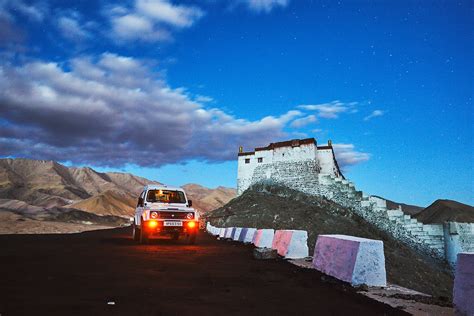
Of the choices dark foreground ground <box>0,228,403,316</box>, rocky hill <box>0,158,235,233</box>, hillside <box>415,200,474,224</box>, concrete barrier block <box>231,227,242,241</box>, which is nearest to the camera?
dark foreground ground <box>0,228,403,316</box>

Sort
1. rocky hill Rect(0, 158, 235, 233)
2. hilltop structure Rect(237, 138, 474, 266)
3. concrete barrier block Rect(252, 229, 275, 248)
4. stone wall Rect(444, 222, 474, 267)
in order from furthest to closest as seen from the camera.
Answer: rocky hill Rect(0, 158, 235, 233)
hilltop structure Rect(237, 138, 474, 266)
stone wall Rect(444, 222, 474, 267)
concrete barrier block Rect(252, 229, 275, 248)

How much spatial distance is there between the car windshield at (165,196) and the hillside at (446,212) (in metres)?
82.8

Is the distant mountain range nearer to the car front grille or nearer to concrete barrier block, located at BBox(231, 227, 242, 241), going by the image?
concrete barrier block, located at BBox(231, 227, 242, 241)

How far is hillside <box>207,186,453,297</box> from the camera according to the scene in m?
33.5

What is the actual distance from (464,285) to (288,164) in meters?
47.8

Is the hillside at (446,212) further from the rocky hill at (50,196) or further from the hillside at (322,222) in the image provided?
the rocky hill at (50,196)

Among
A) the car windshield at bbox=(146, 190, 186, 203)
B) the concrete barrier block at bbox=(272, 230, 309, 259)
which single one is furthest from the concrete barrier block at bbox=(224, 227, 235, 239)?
the concrete barrier block at bbox=(272, 230, 309, 259)

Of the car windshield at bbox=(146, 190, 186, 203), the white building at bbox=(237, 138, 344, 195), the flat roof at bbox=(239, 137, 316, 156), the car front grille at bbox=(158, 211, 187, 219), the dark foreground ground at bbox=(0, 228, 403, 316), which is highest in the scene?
the flat roof at bbox=(239, 137, 316, 156)

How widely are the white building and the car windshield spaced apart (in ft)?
112

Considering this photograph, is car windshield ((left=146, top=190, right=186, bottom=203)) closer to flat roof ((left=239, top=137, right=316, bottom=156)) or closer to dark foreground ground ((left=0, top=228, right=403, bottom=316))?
dark foreground ground ((left=0, top=228, right=403, bottom=316))

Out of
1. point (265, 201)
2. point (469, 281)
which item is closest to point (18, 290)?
point (469, 281)

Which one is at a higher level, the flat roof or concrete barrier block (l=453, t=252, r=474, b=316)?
the flat roof

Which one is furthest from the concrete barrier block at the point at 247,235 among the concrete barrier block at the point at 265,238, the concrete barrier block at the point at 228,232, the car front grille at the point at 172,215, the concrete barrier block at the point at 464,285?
the concrete barrier block at the point at 464,285

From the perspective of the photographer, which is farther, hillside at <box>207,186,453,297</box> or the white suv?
hillside at <box>207,186,453,297</box>
